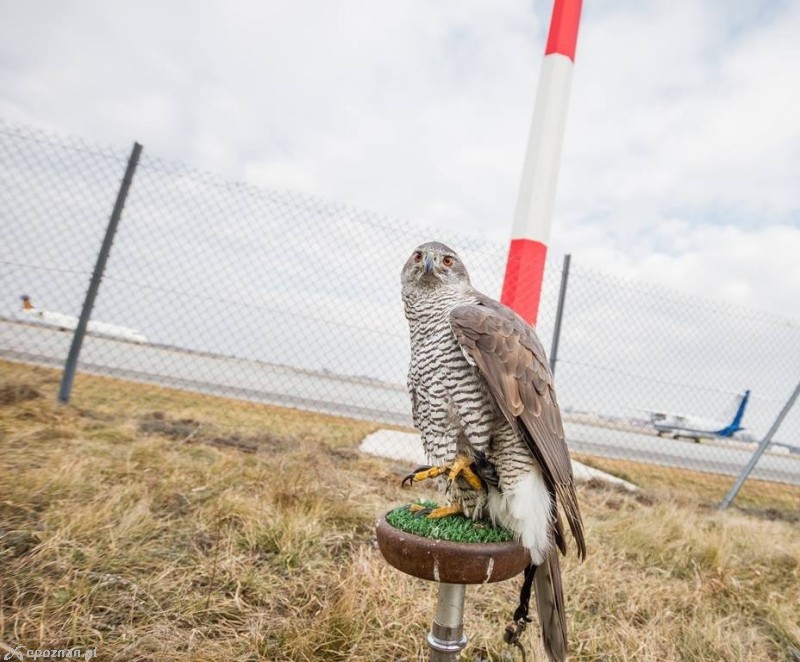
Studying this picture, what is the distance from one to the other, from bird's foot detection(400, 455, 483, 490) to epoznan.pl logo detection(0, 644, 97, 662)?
3.94 feet

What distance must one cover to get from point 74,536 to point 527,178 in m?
3.32

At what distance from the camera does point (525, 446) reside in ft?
4.88

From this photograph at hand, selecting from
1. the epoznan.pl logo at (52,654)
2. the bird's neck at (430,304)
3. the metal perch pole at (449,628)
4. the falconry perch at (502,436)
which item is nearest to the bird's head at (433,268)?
the bird's neck at (430,304)

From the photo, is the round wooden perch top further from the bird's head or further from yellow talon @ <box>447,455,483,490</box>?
the bird's head

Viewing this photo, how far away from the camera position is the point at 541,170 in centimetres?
321

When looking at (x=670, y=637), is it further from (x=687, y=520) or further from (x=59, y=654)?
(x=59, y=654)

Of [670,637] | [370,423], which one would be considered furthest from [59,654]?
[370,423]

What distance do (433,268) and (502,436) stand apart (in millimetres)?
669

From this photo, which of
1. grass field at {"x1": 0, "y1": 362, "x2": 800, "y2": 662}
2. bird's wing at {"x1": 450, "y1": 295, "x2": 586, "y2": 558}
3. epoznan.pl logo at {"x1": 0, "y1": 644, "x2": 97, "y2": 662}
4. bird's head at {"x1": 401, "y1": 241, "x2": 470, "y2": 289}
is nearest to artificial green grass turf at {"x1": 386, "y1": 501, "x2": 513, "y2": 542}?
bird's wing at {"x1": 450, "y1": 295, "x2": 586, "y2": 558}

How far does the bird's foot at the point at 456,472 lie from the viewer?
1473mm

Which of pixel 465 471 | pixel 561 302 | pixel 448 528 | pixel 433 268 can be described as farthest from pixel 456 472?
pixel 561 302

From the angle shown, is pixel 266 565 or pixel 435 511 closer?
pixel 435 511

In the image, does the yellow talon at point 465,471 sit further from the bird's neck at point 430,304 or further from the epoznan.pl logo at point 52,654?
the epoznan.pl logo at point 52,654

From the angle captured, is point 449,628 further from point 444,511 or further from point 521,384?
point 521,384
